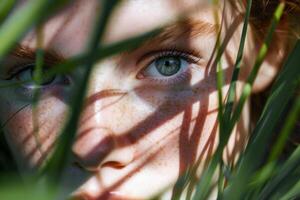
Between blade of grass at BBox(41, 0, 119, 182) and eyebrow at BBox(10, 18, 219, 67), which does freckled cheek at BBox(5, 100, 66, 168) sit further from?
blade of grass at BBox(41, 0, 119, 182)

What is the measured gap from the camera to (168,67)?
78 centimetres

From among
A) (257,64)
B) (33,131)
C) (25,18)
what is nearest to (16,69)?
(33,131)

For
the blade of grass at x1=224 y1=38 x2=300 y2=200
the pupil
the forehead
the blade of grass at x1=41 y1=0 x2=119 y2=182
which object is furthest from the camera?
the pupil

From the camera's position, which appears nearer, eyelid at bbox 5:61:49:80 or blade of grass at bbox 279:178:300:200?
blade of grass at bbox 279:178:300:200

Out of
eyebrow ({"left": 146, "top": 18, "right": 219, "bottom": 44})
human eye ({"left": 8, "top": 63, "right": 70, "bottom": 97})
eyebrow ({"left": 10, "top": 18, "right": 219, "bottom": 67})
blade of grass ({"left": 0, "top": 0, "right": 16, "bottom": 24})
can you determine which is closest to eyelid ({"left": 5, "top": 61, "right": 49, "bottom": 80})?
human eye ({"left": 8, "top": 63, "right": 70, "bottom": 97})

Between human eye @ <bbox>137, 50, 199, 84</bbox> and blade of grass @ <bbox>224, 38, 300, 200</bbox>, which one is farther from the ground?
human eye @ <bbox>137, 50, 199, 84</bbox>

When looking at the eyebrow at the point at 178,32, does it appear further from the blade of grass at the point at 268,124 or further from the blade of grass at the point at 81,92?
the blade of grass at the point at 81,92

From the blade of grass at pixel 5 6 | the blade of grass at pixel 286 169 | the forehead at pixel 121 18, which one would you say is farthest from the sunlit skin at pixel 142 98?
the blade of grass at pixel 5 6

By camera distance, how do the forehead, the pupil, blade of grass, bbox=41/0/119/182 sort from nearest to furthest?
1. blade of grass, bbox=41/0/119/182
2. the forehead
3. the pupil

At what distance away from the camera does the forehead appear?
665 millimetres

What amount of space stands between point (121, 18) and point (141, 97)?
0.38ft

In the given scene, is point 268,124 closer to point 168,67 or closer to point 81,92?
point 81,92

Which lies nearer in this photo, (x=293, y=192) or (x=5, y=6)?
(x=5, y=6)

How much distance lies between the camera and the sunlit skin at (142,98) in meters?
0.68
